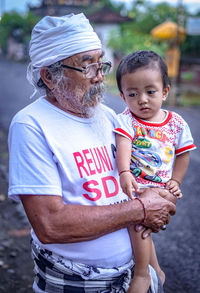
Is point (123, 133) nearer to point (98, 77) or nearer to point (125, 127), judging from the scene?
point (125, 127)

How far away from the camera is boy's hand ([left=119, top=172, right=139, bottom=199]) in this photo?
76.0 inches

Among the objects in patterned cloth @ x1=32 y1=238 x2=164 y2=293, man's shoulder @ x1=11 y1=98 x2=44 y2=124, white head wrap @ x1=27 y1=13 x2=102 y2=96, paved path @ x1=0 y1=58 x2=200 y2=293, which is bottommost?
paved path @ x1=0 y1=58 x2=200 y2=293

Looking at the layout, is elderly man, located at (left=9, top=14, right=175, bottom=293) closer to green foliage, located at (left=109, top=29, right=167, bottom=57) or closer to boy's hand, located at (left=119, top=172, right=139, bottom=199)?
boy's hand, located at (left=119, top=172, right=139, bottom=199)

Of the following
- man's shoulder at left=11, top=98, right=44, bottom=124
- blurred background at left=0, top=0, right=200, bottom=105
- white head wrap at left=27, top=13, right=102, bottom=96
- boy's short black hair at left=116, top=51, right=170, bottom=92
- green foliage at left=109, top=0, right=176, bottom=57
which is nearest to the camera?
man's shoulder at left=11, top=98, right=44, bottom=124

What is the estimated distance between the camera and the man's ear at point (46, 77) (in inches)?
82.6

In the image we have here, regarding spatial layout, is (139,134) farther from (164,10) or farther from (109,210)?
(164,10)

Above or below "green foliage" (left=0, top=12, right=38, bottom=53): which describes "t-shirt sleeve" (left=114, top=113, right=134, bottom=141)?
above

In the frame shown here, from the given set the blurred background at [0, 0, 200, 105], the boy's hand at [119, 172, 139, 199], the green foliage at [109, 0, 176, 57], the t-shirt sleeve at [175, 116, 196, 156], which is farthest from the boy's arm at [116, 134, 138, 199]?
the green foliage at [109, 0, 176, 57]

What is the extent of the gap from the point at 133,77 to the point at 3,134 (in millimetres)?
7238

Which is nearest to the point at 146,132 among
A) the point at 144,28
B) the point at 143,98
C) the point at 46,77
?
the point at 143,98

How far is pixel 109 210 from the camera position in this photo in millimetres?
1856

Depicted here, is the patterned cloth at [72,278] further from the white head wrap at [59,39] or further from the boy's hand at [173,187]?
the white head wrap at [59,39]

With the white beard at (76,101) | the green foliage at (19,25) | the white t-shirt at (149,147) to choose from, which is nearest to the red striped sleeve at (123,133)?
the white t-shirt at (149,147)

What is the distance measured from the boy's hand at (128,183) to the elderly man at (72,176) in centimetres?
5
